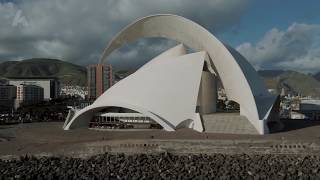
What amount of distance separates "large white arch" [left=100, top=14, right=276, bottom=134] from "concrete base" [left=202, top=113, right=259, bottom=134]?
585 mm

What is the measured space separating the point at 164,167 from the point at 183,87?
1727cm

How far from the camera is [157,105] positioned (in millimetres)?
44625

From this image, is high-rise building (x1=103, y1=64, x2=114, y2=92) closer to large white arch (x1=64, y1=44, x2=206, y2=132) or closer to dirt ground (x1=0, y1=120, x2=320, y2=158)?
large white arch (x1=64, y1=44, x2=206, y2=132)

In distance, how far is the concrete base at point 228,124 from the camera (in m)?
41.2

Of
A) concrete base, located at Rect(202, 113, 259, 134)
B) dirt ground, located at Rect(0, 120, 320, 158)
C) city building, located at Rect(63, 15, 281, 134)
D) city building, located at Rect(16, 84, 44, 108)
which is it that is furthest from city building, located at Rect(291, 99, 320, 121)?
city building, located at Rect(16, 84, 44, 108)

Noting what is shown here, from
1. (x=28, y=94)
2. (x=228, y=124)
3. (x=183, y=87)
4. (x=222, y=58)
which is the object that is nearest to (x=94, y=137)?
(x=183, y=87)

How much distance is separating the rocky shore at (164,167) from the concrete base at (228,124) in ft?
29.4

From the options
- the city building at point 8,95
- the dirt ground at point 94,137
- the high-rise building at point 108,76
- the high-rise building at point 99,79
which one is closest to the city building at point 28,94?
the city building at point 8,95

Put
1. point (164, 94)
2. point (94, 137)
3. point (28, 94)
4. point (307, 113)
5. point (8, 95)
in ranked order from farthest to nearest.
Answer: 1. point (28, 94)
2. point (8, 95)
3. point (307, 113)
4. point (164, 94)
5. point (94, 137)

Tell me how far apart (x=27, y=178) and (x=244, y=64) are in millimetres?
26896

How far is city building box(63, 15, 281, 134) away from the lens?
141ft

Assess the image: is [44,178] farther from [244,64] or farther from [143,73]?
[244,64]

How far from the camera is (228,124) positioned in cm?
4250

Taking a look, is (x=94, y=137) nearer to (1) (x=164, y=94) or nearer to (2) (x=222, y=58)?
(1) (x=164, y=94)
